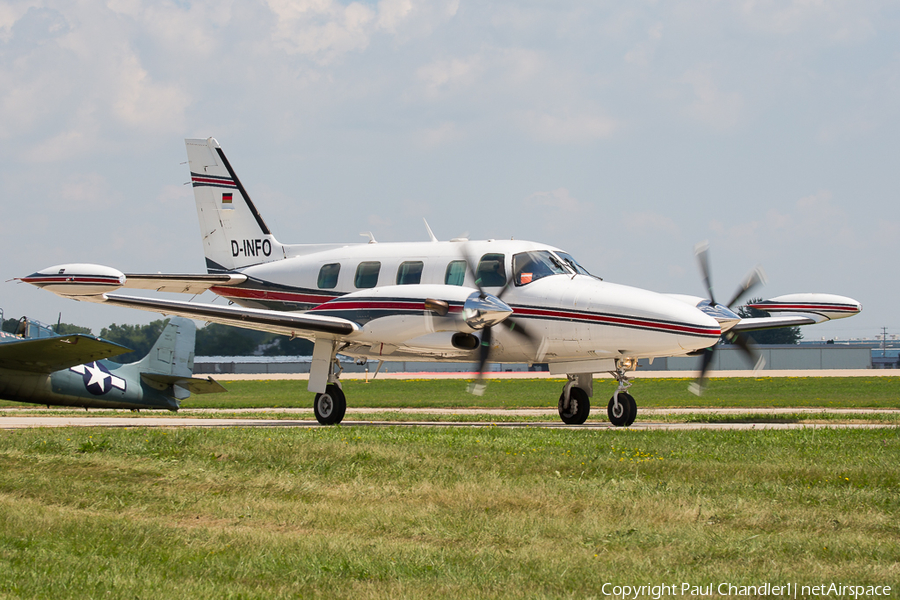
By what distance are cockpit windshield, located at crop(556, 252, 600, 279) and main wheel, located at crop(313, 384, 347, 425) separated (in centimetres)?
587

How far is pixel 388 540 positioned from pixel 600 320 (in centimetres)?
1032

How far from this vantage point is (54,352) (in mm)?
20328

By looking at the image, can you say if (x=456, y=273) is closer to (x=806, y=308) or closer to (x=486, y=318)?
(x=486, y=318)

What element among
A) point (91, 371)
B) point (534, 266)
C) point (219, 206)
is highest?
point (219, 206)

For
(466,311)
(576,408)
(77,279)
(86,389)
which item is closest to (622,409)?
(576,408)

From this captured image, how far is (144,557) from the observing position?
748 centimetres

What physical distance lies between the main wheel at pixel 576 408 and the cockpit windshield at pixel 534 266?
3.09m

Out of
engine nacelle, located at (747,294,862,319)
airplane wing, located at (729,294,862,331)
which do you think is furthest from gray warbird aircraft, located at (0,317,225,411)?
engine nacelle, located at (747,294,862,319)

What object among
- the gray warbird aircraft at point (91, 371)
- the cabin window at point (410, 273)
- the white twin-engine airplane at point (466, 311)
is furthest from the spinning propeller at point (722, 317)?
the gray warbird aircraft at point (91, 371)

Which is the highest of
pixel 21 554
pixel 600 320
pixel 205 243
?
pixel 205 243

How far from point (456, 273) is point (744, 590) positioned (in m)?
13.4

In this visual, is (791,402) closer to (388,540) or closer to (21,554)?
(388,540)

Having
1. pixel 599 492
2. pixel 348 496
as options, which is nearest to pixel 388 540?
pixel 348 496

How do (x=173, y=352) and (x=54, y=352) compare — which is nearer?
(x=54, y=352)
